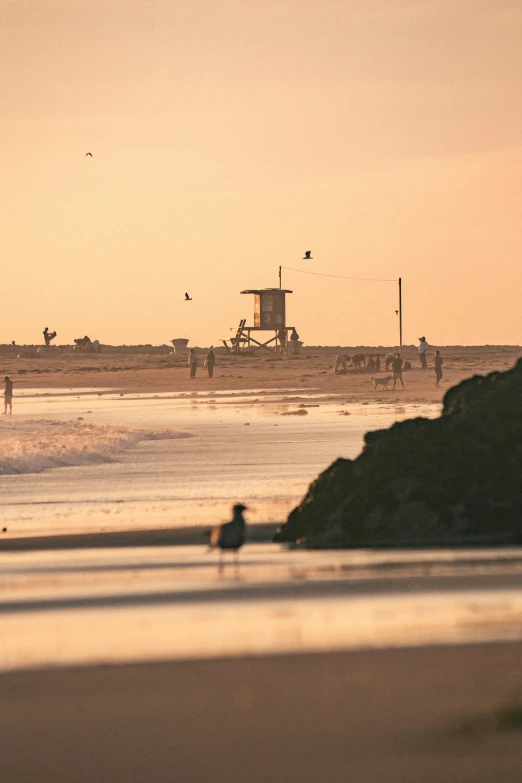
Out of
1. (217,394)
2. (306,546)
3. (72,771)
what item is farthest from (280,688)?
(217,394)

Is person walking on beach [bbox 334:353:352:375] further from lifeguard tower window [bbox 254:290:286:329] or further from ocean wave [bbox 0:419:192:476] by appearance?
lifeguard tower window [bbox 254:290:286:329]

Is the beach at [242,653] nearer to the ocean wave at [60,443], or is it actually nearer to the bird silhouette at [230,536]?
the bird silhouette at [230,536]

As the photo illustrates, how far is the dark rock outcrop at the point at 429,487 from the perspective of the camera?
7.85 metres

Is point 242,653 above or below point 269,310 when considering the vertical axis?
below

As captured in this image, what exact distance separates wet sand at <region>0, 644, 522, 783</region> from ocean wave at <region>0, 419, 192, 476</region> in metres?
11.7

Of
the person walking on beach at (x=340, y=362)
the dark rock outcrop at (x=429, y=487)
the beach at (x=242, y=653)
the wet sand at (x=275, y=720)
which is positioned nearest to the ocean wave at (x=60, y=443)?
the beach at (x=242, y=653)

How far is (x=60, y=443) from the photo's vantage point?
18.5 m

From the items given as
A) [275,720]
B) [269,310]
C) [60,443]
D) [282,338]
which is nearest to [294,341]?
[282,338]

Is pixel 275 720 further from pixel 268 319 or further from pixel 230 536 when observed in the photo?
pixel 268 319

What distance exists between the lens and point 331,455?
56.7 ft

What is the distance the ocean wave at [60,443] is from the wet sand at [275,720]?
1171 cm

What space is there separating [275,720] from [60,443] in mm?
15132

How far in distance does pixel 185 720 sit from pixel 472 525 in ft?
14.4

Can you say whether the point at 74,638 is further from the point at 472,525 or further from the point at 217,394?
the point at 217,394
